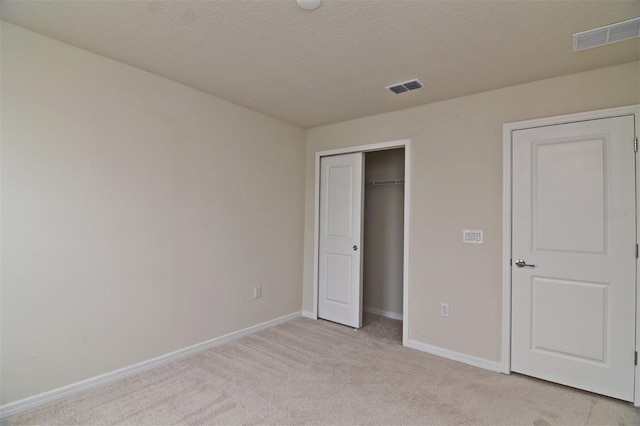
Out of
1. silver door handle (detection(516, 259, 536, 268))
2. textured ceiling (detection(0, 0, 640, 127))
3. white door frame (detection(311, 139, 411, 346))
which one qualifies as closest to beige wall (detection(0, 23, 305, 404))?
textured ceiling (detection(0, 0, 640, 127))

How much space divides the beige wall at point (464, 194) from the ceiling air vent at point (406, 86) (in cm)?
48

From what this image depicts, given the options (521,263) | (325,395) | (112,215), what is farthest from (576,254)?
(112,215)

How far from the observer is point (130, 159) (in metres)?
2.64

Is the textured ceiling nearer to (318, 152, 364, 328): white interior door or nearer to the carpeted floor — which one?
(318, 152, 364, 328): white interior door

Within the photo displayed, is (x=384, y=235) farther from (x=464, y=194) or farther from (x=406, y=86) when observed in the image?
(x=406, y=86)

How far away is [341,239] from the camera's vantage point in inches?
160

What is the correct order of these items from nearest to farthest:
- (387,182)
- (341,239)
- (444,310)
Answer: (444,310), (341,239), (387,182)

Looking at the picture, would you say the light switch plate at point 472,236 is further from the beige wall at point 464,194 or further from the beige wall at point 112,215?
the beige wall at point 112,215

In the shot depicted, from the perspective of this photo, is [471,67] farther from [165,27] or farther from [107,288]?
[107,288]

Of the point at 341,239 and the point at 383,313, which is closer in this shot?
the point at 341,239

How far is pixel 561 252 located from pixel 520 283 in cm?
41

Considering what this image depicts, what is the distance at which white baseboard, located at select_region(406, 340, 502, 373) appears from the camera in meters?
2.85

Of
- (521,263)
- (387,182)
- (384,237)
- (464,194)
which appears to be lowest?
(521,263)

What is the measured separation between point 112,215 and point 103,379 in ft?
4.18
